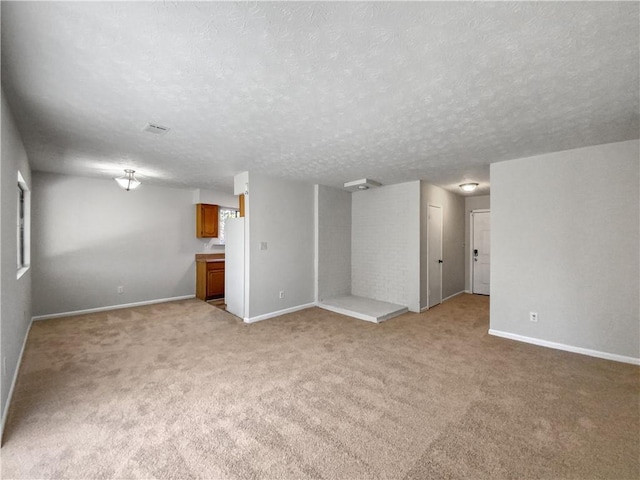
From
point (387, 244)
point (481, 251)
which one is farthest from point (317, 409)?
point (481, 251)

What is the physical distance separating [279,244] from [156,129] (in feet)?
8.92

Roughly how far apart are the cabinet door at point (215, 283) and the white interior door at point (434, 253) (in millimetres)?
4605

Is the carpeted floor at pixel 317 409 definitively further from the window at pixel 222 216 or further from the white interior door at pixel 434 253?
the window at pixel 222 216

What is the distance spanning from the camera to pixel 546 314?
11.4 ft

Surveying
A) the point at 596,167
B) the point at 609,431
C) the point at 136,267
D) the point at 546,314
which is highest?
the point at 596,167

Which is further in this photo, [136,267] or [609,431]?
[136,267]

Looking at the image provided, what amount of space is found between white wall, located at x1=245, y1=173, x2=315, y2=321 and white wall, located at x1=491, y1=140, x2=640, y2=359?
126 inches

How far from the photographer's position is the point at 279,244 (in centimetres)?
495

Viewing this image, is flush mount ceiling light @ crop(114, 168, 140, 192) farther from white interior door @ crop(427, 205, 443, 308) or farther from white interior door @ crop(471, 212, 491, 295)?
white interior door @ crop(471, 212, 491, 295)

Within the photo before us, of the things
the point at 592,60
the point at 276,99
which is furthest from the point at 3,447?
the point at 592,60

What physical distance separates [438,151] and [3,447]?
4648mm

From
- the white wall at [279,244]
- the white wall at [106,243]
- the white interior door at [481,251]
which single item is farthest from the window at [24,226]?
the white interior door at [481,251]

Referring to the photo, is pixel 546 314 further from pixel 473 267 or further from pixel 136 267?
pixel 136 267

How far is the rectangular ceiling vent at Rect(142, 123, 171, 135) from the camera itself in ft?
8.53
